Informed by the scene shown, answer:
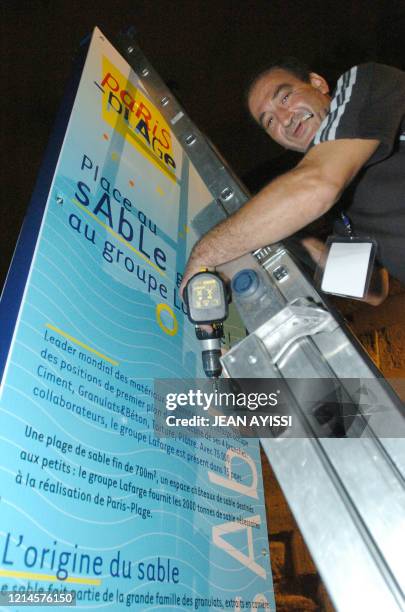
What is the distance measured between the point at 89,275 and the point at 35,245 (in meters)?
0.17

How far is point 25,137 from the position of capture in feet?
11.1

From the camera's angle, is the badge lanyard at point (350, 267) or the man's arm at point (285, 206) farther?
the man's arm at point (285, 206)

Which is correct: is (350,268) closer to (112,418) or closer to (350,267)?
(350,267)

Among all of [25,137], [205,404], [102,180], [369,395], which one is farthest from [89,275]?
[25,137]

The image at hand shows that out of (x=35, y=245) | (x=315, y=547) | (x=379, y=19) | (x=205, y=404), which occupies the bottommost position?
(x=315, y=547)

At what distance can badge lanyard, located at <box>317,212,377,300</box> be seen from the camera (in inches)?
33.2

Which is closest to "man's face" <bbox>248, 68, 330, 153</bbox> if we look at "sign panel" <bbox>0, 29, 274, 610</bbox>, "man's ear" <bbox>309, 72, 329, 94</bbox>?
"man's ear" <bbox>309, 72, 329, 94</bbox>

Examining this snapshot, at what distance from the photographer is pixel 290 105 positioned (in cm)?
159

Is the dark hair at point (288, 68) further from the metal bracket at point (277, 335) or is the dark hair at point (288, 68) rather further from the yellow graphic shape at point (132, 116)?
the metal bracket at point (277, 335)

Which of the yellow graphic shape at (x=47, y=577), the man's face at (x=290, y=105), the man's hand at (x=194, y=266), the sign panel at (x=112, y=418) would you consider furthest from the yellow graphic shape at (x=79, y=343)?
the man's face at (x=290, y=105)

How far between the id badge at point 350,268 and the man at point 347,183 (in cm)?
14

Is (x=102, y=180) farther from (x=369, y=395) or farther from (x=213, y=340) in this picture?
(x=369, y=395)

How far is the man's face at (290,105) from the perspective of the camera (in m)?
1.57

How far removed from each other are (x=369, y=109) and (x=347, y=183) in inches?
8.8
